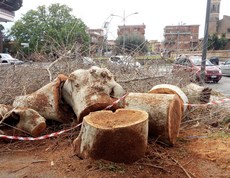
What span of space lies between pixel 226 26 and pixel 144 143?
62.4m

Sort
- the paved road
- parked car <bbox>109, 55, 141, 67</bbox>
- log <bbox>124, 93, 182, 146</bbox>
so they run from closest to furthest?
log <bbox>124, 93, 182, 146</bbox> < parked car <bbox>109, 55, 141, 67</bbox> < the paved road

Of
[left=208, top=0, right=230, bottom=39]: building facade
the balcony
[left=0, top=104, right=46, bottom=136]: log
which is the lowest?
[left=0, top=104, right=46, bottom=136]: log

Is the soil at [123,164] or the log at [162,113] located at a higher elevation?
the log at [162,113]

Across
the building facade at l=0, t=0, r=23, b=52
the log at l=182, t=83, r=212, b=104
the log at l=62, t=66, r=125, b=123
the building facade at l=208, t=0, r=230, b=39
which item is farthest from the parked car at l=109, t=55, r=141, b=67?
the building facade at l=208, t=0, r=230, b=39

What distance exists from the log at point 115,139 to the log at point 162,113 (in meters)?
0.43

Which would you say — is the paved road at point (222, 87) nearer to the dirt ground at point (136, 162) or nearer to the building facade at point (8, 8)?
the dirt ground at point (136, 162)

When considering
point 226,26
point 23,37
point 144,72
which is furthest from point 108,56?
point 226,26

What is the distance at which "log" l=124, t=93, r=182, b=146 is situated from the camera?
12.2 feet

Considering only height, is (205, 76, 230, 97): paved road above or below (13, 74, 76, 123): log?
below

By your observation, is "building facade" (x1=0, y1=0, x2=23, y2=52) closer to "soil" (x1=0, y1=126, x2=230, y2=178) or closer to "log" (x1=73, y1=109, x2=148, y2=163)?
"soil" (x1=0, y1=126, x2=230, y2=178)

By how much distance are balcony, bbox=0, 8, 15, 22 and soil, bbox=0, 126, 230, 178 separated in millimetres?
23008

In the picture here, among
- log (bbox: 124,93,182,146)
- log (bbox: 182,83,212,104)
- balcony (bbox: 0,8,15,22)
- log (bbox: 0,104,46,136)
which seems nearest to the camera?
log (bbox: 124,93,182,146)

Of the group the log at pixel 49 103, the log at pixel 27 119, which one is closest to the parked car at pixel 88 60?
the log at pixel 49 103

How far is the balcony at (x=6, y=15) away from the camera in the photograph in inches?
955
